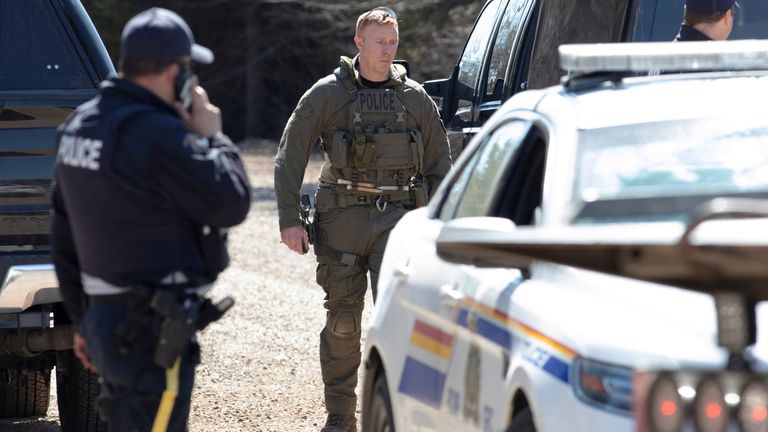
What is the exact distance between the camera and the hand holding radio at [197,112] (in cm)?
507

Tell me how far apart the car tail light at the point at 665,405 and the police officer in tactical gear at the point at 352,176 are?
5.11 m

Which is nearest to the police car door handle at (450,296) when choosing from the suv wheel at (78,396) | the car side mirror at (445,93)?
the suv wheel at (78,396)

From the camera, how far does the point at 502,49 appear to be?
10.3m

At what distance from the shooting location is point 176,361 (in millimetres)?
4988

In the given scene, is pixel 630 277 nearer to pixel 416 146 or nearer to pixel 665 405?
pixel 665 405

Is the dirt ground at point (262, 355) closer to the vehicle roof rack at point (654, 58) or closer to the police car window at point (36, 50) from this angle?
the police car window at point (36, 50)

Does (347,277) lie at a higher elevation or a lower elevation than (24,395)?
higher

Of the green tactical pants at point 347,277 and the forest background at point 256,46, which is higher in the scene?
the green tactical pants at point 347,277

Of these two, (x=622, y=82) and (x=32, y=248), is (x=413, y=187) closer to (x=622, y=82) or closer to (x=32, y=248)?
(x=32, y=248)

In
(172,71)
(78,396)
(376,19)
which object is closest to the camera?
(172,71)

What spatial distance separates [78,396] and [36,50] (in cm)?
162

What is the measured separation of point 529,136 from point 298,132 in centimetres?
316

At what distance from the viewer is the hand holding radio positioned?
5.07 meters

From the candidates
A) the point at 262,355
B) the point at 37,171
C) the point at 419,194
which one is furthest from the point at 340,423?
the point at 262,355
